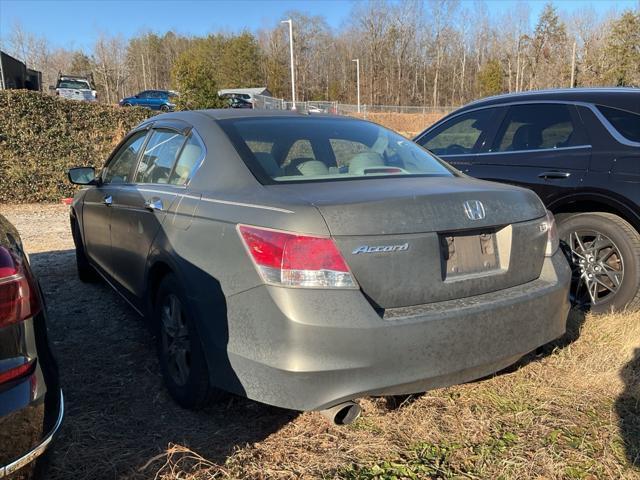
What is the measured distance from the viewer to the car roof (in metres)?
4.03

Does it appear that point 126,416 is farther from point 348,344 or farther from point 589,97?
point 589,97

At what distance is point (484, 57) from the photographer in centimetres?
8075

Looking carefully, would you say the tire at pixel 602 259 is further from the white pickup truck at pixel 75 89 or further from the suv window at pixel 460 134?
the white pickup truck at pixel 75 89

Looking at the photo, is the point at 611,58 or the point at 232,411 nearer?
the point at 232,411

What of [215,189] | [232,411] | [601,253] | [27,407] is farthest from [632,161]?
[27,407]

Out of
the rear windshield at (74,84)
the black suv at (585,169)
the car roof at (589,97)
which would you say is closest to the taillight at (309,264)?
the black suv at (585,169)

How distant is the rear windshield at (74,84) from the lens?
111 ft

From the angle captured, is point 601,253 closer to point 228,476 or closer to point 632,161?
point 632,161

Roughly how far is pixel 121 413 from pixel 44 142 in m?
10.3

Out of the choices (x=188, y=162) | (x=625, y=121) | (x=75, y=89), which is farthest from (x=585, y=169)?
(x=75, y=89)

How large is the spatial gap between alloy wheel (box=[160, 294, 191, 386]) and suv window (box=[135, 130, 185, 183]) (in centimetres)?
81

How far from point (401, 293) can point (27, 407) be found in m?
1.43

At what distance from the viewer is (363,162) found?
3.06 m

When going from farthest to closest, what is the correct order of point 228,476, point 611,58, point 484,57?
point 484,57, point 611,58, point 228,476
